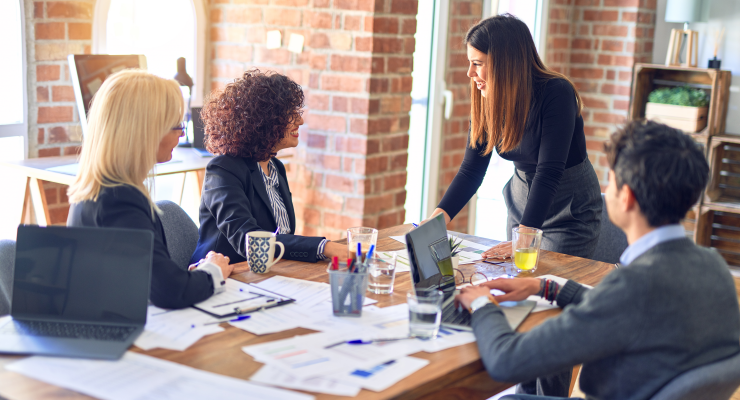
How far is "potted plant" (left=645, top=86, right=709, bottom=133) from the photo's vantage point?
4.06 metres

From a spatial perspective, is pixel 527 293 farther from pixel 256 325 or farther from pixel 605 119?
pixel 605 119

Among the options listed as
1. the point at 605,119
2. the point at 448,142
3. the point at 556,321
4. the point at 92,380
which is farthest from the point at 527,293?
the point at 605,119

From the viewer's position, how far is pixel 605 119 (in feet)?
14.6

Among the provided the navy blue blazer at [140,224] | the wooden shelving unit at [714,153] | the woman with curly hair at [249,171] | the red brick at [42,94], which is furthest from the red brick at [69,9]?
the wooden shelving unit at [714,153]

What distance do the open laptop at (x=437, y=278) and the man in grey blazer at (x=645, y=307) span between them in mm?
159

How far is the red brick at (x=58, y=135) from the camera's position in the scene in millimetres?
2752

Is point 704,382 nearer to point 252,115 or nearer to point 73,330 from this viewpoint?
point 73,330

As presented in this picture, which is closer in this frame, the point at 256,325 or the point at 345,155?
the point at 256,325

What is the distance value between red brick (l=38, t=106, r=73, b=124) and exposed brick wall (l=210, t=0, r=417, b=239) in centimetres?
89

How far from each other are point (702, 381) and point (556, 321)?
0.25 metres

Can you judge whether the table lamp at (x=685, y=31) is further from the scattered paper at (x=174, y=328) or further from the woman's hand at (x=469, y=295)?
the scattered paper at (x=174, y=328)

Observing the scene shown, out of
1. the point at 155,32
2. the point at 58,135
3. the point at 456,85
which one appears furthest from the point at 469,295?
the point at 155,32

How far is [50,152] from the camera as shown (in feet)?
9.04

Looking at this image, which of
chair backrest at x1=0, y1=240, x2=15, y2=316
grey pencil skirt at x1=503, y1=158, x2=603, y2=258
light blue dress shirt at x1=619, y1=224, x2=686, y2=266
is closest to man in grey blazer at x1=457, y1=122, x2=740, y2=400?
light blue dress shirt at x1=619, y1=224, x2=686, y2=266
